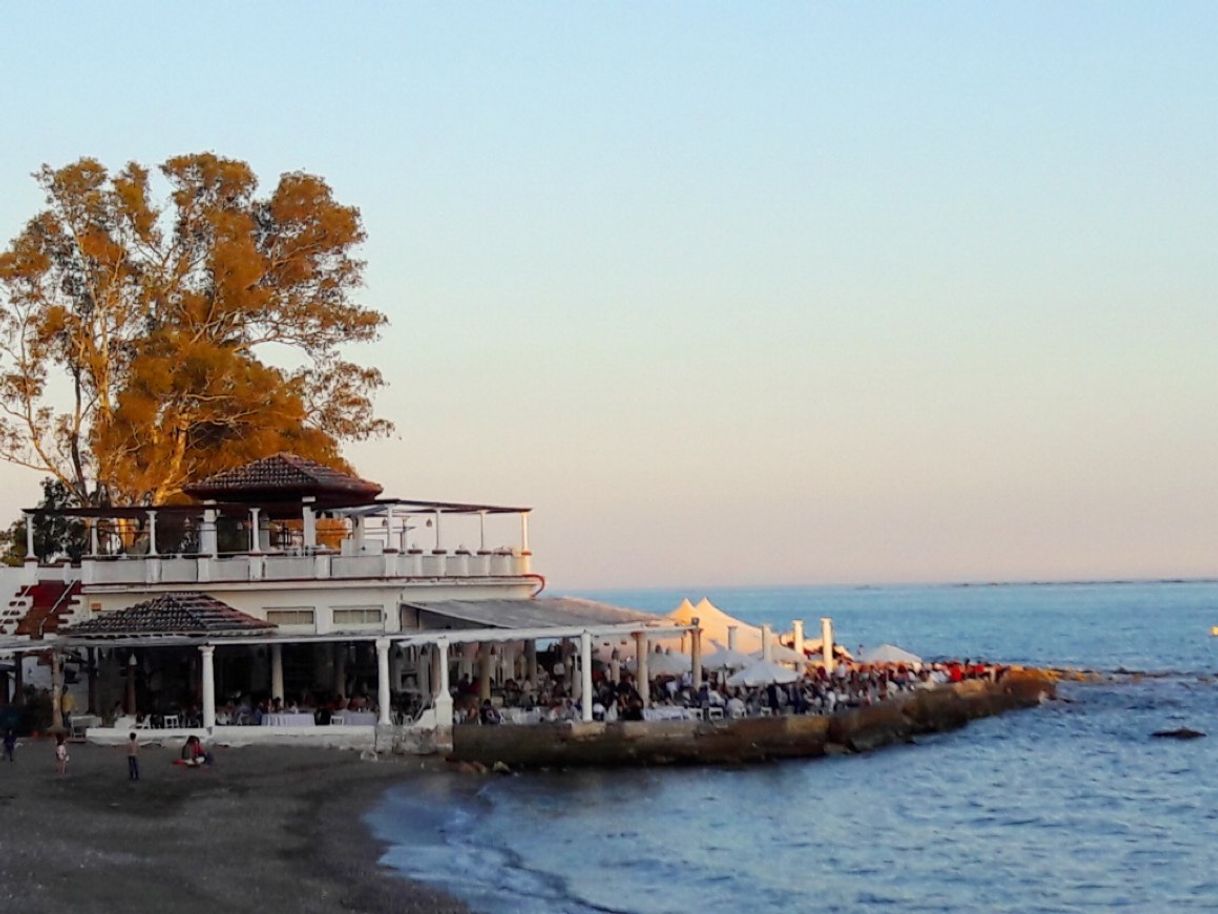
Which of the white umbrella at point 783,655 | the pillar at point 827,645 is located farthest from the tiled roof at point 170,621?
the pillar at point 827,645

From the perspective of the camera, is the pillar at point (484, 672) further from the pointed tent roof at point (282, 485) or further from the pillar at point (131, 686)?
the pillar at point (131, 686)

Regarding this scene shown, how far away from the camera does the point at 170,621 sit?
3791 centimetres

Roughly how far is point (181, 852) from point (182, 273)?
2672cm

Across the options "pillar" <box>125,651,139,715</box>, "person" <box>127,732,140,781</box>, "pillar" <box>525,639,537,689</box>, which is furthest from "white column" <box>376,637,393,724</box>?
"pillar" <box>525,639,537,689</box>

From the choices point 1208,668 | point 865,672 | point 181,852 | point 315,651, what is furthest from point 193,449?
point 1208,668

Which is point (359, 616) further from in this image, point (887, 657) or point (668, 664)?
point (887, 657)

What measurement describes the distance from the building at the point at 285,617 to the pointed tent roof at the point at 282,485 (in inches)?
1.8

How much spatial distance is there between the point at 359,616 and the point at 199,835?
41.9 feet

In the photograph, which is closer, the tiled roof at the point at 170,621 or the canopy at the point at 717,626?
the tiled roof at the point at 170,621

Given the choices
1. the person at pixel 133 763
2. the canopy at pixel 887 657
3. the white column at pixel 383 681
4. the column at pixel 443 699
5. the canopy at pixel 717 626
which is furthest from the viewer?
the canopy at pixel 887 657

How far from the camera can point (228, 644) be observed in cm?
3922

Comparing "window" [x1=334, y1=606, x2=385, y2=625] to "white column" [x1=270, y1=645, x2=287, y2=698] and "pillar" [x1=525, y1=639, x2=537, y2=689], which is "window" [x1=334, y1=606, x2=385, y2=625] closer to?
"white column" [x1=270, y1=645, x2=287, y2=698]

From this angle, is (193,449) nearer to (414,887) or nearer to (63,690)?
(63,690)

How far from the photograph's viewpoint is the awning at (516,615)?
40.6 meters
